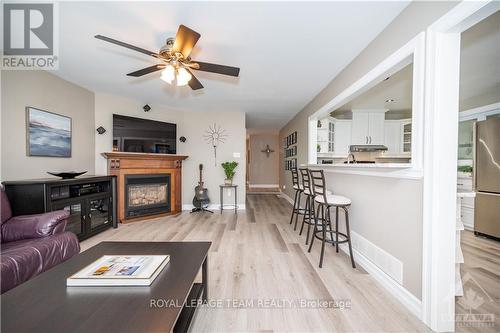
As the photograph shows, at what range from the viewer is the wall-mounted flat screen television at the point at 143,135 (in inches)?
154

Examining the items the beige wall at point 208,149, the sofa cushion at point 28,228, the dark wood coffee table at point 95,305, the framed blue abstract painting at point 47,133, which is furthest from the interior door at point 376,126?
the framed blue abstract painting at point 47,133

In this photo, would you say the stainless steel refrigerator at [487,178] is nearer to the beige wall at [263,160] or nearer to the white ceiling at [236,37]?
the white ceiling at [236,37]

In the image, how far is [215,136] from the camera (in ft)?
16.2

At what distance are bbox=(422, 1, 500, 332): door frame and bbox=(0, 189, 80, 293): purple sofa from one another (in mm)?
2774

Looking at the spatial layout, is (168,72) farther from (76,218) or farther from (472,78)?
(472,78)

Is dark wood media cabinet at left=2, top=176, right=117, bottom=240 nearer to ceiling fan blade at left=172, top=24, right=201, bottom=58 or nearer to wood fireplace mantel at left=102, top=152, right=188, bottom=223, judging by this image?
wood fireplace mantel at left=102, top=152, right=188, bottom=223

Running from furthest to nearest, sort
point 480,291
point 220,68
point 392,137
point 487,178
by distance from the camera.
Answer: point 392,137 < point 487,178 < point 220,68 < point 480,291

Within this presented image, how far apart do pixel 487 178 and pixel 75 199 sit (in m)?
5.88

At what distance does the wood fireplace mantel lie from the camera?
3.71m

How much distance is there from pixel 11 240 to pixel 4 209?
0.32 meters

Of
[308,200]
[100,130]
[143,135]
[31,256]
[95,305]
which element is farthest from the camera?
[143,135]

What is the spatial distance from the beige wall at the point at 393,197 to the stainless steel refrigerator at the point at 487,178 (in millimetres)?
2315

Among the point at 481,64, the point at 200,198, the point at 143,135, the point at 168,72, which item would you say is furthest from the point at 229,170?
the point at 481,64

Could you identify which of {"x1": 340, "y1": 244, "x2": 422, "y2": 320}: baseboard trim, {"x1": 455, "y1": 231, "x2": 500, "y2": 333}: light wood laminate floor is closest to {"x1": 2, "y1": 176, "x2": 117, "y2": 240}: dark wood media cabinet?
{"x1": 340, "y1": 244, "x2": 422, "y2": 320}: baseboard trim
